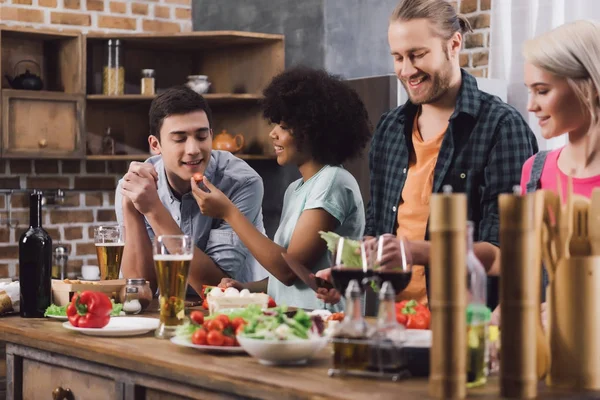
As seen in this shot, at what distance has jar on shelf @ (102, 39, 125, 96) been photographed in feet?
15.9

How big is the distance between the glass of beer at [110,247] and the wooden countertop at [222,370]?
1.52ft

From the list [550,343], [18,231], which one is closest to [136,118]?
[18,231]

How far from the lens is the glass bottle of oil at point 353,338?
1604mm

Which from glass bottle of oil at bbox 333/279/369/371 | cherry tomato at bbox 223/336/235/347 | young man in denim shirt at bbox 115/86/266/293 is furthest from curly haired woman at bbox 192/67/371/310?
glass bottle of oil at bbox 333/279/369/371

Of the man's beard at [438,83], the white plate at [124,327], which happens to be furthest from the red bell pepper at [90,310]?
the man's beard at [438,83]

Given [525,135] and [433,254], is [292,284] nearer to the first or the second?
[525,135]

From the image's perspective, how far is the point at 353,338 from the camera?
63.4 inches

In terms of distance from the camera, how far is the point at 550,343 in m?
1.58

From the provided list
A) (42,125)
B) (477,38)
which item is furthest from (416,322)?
(42,125)

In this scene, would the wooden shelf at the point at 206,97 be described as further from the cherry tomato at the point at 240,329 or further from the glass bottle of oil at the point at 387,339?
the glass bottle of oil at the point at 387,339

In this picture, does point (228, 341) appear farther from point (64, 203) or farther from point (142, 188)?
point (64, 203)

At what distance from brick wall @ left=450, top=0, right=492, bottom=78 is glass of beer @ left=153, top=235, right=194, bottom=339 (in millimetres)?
2632

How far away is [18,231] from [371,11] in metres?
2.12

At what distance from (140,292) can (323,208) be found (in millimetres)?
601
